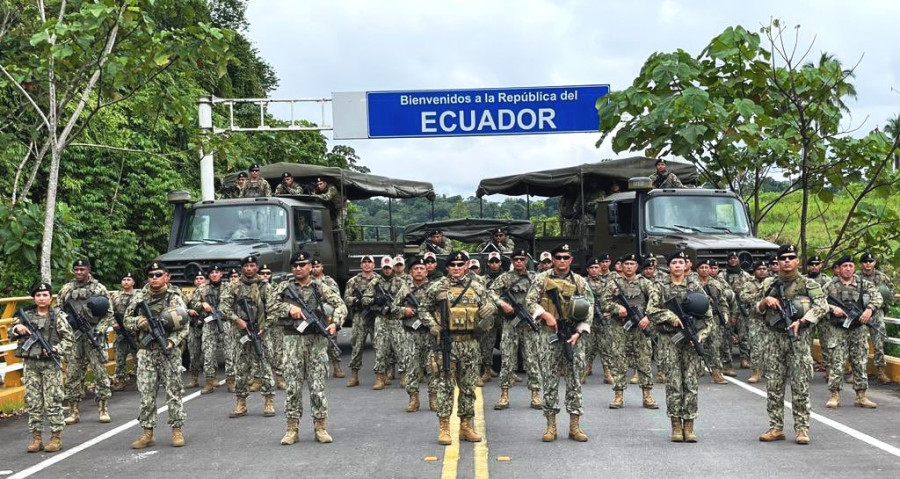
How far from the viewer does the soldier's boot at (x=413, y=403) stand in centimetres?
1217

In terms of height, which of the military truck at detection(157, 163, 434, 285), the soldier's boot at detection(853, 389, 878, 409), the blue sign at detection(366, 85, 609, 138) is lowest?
the soldier's boot at detection(853, 389, 878, 409)

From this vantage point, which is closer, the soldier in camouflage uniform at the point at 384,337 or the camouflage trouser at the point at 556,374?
the camouflage trouser at the point at 556,374

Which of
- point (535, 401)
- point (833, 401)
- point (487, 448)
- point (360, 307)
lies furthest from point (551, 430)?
point (360, 307)

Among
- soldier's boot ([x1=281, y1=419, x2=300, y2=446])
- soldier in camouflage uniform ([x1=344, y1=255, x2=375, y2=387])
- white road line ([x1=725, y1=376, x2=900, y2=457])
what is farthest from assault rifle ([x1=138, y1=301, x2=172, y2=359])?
white road line ([x1=725, y1=376, x2=900, y2=457])

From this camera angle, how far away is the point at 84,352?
1260cm

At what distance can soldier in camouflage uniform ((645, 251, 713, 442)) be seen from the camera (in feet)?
32.1

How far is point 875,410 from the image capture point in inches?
464

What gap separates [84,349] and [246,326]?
1.88 metres

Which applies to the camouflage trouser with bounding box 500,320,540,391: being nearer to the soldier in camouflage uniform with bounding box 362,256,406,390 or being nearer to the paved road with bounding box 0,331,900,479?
the paved road with bounding box 0,331,900,479

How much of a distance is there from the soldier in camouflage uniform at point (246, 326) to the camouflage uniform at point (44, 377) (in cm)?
220

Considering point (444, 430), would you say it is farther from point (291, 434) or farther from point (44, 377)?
point (44, 377)

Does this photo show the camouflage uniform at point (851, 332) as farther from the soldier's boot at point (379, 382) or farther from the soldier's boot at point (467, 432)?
the soldier's boot at point (379, 382)

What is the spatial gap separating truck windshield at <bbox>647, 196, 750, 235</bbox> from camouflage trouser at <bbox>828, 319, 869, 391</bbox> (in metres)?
4.69

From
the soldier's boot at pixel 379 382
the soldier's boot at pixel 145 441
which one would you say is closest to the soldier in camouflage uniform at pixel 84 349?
the soldier's boot at pixel 145 441
